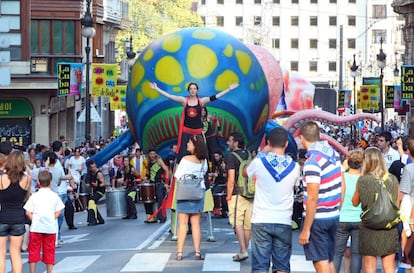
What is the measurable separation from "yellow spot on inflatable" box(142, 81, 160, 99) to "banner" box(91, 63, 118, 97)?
17.9 metres

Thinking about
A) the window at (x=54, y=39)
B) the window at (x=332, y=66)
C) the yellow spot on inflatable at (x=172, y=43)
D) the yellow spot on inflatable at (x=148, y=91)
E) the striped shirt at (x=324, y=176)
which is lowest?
the striped shirt at (x=324, y=176)

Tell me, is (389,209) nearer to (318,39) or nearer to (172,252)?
(172,252)

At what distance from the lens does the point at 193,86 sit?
2056cm

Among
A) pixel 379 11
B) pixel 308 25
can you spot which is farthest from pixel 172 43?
pixel 308 25

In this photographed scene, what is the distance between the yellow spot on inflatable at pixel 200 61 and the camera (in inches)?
1048

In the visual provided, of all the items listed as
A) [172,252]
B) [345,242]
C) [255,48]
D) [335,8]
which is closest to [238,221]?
[172,252]

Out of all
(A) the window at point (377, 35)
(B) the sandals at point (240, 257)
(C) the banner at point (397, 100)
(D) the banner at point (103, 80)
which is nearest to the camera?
(B) the sandals at point (240, 257)

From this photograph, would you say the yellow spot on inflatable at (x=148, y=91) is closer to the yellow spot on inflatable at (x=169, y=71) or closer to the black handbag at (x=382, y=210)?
the yellow spot on inflatable at (x=169, y=71)

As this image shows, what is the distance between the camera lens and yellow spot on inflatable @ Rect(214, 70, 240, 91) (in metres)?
26.7

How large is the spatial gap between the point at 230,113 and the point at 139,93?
1.95 meters

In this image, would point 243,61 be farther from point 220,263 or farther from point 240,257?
point 220,263

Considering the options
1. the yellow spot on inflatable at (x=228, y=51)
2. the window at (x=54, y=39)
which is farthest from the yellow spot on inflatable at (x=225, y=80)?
the window at (x=54, y=39)

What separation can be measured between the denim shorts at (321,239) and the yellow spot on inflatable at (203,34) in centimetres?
1453

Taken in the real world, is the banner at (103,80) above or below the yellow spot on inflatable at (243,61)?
above
